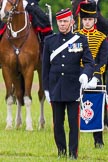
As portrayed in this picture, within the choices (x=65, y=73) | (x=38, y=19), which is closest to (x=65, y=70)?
(x=65, y=73)

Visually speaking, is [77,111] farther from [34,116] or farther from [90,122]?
[34,116]

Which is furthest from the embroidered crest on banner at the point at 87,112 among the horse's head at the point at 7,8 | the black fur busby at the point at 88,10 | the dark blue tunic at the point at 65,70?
the horse's head at the point at 7,8

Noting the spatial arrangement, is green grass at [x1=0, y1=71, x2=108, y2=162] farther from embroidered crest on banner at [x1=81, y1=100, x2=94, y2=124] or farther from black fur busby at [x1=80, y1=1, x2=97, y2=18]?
black fur busby at [x1=80, y1=1, x2=97, y2=18]

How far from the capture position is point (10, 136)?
46.8 ft

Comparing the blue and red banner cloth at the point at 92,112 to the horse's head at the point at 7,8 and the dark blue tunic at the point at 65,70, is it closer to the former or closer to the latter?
the dark blue tunic at the point at 65,70

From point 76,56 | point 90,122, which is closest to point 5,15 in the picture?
point 90,122

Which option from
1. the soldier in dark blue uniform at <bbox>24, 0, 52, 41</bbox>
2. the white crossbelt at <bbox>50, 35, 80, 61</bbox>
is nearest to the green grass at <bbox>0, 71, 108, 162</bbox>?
the white crossbelt at <bbox>50, 35, 80, 61</bbox>

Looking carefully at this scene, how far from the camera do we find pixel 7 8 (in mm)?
14836

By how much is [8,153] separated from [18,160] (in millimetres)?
884

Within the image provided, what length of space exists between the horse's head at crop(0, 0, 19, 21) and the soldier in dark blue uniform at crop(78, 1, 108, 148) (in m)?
2.26

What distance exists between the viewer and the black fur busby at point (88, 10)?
12547mm

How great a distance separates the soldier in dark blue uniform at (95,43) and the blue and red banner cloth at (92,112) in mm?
192

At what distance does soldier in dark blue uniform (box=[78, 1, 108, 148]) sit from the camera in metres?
12.5

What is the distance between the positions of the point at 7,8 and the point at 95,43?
258cm
